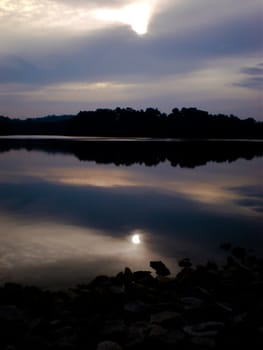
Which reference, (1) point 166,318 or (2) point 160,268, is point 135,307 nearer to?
(1) point 166,318

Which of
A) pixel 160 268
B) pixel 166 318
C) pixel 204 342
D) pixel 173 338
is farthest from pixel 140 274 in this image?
pixel 204 342

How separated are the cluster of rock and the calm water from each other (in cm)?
150

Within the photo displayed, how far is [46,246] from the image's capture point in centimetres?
1235

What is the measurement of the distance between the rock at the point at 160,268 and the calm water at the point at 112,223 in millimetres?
449

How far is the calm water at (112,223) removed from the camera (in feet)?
35.8

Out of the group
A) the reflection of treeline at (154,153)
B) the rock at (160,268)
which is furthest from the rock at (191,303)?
the reflection of treeline at (154,153)

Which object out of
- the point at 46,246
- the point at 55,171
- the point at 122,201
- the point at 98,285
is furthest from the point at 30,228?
the point at 55,171

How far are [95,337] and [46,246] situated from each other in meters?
6.24

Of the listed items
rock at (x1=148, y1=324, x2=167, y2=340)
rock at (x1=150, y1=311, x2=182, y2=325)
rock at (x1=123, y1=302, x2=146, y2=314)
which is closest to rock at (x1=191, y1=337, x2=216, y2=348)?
rock at (x1=148, y1=324, x2=167, y2=340)

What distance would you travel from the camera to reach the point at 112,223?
53.3ft

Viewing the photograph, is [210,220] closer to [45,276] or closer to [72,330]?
[45,276]

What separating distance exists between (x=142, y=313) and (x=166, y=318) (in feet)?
2.11

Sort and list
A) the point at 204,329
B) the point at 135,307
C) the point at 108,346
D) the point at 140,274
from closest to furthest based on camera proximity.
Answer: the point at 108,346 → the point at 204,329 → the point at 135,307 → the point at 140,274

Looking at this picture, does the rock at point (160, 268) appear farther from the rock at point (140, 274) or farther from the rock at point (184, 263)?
the rock at point (184, 263)
